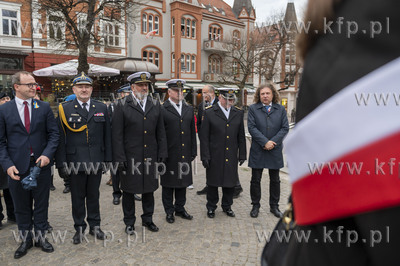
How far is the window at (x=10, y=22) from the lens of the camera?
23509 mm

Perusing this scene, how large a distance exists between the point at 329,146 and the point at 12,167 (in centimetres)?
428

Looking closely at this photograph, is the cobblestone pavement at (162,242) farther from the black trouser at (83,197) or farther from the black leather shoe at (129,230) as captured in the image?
the black trouser at (83,197)

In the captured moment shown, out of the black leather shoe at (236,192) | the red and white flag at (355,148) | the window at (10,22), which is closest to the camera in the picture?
the red and white flag at (355,148)

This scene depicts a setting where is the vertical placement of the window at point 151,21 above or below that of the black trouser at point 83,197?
above

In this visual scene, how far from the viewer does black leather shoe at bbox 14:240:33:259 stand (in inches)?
159

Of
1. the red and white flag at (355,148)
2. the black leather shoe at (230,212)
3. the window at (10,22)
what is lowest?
the black leather shoe at (230,212)

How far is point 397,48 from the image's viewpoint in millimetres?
654

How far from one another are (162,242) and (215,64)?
3727 cm

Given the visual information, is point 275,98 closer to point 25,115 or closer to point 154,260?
point 154,260

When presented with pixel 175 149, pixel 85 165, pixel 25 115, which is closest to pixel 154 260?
pixel 85 165

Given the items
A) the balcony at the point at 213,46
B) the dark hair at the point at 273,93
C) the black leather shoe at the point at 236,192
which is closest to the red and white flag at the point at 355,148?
the dark hair at the point at 273,93

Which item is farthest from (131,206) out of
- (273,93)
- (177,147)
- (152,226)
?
(273,93)

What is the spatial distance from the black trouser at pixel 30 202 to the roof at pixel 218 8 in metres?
38.6

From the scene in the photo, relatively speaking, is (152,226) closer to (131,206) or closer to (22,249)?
(131,206)
